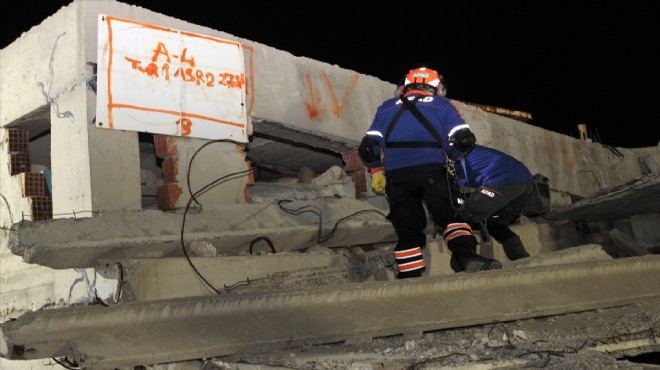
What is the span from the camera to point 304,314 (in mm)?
3248

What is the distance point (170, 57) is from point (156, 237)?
171 cm

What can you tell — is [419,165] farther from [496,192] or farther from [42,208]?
[42,208]

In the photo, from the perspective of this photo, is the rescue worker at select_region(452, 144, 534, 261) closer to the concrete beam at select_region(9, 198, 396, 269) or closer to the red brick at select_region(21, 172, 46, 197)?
the concrete beam at select_region(9, 198, 396, 269)

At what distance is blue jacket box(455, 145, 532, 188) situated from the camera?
6.50m

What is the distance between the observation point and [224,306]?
3176 mm

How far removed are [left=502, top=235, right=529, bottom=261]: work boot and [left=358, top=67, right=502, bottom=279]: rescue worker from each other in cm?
118

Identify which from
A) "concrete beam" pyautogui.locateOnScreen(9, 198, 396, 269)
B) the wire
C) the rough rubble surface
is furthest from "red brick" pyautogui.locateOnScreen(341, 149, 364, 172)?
the rough rubble surface

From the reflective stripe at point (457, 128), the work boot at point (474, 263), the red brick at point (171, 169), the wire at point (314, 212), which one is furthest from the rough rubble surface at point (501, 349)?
the red brick at point (171, 169)

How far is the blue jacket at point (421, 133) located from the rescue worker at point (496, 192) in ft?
2.77

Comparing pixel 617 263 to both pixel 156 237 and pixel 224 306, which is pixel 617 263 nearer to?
pixel 224 306

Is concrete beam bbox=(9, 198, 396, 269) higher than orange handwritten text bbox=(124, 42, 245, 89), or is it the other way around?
orange handwritten text bbox=(124, 42, 245, 89)

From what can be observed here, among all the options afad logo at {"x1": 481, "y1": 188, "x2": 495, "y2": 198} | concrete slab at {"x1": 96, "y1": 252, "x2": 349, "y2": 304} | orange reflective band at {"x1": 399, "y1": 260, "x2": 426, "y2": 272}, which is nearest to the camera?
concrete slab at {"x1": 96, "y1": 252, "x2": 349, "y2": 304}

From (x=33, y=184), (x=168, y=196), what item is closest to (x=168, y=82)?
(x=168, y=196)

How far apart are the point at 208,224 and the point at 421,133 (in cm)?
200
